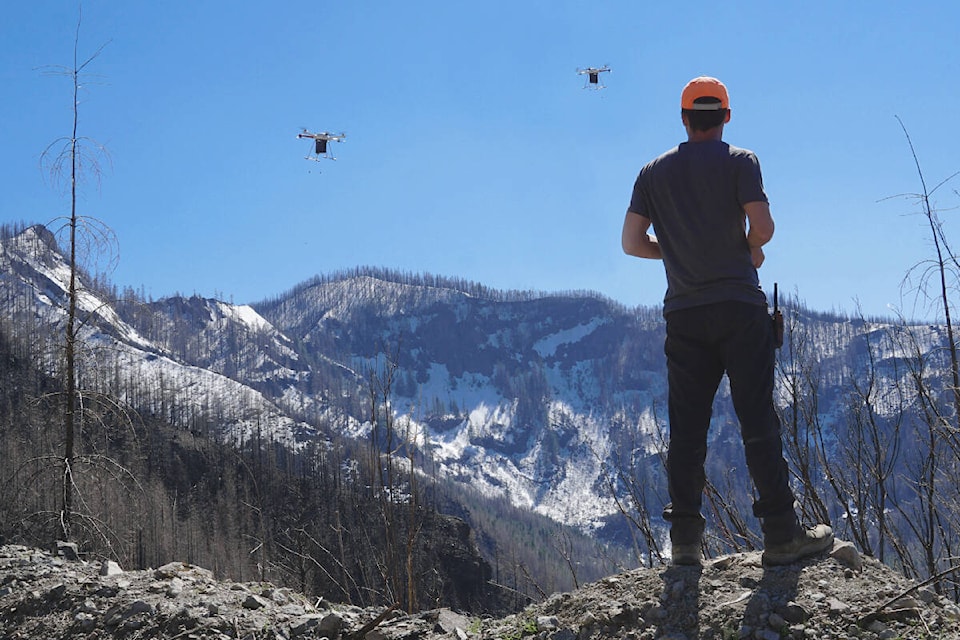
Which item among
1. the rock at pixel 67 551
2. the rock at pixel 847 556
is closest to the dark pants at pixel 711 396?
the rock at pixel 847 556

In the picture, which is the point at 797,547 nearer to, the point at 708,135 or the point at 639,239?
the point at 639,239

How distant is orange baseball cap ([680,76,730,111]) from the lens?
166 inches

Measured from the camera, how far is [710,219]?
13.6ft

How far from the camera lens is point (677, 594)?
390 centimetres

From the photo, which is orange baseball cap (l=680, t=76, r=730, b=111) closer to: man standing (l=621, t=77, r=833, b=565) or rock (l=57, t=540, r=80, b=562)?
man standing (l=621, t=77, r=833, b=565)

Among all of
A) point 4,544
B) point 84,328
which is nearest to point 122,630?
point 4,544

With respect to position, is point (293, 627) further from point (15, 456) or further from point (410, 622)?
point (15, 456)

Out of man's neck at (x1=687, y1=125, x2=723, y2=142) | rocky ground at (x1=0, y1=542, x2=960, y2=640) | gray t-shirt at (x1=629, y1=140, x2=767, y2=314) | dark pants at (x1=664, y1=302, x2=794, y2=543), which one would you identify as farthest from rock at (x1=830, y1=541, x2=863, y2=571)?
man's neck at (x1=687, y1=125, x2=723, y2=142)

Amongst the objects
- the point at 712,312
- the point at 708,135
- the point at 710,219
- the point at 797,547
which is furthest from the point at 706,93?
the point at 797,547

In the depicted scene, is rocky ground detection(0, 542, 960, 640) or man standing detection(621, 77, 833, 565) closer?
rocky ground detection(0, 542, 960, 640)

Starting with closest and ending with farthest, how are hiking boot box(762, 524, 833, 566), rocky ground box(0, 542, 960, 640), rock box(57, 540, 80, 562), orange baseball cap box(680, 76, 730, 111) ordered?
rocky ground box(0, 542, 960, 640) → hiking boot box(762, 524, 833, 566) → orange baseball cap box(680, 76, 730, 111) → rock box(57, 540, 80, 562)

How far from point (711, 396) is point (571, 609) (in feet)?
4.02

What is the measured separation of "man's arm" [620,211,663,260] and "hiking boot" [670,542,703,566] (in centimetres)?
142

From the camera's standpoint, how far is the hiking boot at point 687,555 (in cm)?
425
